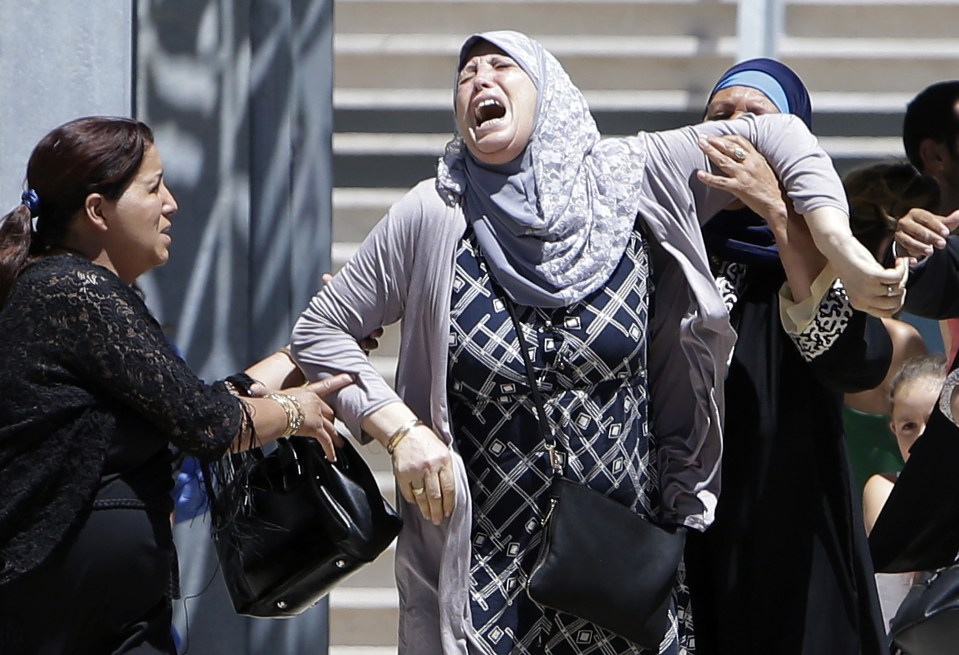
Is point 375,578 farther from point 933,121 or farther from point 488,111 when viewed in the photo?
point 488,111

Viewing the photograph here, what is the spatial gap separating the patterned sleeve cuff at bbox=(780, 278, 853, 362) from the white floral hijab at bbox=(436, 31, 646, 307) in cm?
41

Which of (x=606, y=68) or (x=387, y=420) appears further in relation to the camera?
(x=606, y=68)

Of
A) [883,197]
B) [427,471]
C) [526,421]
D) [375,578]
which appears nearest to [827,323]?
[526,421]

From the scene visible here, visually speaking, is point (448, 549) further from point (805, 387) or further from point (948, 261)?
point (948, 261)

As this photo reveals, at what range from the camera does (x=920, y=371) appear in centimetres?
496

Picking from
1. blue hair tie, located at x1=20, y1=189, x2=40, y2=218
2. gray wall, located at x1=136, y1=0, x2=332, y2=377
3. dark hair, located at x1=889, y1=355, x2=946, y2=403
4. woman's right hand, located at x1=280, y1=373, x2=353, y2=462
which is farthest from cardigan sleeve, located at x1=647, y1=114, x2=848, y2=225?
gray wall, located at x1=136, y1=0, x2=332, y2=377

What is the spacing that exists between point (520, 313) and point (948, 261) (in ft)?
3.81

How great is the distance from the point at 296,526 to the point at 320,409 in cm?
25

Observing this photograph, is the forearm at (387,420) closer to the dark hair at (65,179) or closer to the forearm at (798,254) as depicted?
the dark hair at (65,179)

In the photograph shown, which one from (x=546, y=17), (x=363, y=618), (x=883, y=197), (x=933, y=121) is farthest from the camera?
(x=546, y=17)

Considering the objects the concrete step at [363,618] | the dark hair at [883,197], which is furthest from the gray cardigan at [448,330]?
the concrete step at [363,618]

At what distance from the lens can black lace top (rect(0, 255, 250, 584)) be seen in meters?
3.27

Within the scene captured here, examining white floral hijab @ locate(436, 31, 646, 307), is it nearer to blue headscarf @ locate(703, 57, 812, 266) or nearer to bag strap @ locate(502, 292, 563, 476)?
bag strap @ locate(502, 292, 563, 476)

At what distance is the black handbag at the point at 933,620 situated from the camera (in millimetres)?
3840
